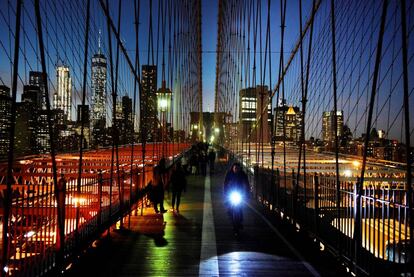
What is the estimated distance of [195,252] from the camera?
18.8ft

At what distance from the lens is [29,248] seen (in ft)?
12.6

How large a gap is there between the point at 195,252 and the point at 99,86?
1500cm

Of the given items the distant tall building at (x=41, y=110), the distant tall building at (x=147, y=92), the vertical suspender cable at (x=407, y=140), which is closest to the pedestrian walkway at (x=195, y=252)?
the vertical suspender cable at (x=407, y=140)

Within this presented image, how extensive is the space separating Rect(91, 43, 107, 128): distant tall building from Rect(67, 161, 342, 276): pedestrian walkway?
1130 cm

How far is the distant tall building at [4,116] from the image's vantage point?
7.64m

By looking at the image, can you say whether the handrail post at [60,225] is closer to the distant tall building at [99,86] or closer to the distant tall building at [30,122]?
the distant tall building at [30,122]

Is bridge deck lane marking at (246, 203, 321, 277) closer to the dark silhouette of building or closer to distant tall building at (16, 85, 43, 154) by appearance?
distant tall building at (16, 85, 43, 154)

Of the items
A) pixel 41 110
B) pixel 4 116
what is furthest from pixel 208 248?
pixel 41 110

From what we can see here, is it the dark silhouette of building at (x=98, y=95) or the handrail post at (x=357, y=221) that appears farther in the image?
the dark silhouette of building at (x=98, y=95)

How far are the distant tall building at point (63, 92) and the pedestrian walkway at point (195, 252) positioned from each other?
8160 mm

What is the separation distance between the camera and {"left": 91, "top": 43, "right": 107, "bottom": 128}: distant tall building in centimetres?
1812

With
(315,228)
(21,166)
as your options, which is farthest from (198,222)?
(21,166)

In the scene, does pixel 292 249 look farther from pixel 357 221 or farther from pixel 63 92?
pixel 63 92

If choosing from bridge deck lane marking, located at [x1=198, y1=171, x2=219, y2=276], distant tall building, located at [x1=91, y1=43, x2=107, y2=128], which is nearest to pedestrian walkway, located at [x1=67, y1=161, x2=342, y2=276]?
bridge deck lane marking, located at [x1=198, y1=171, x2=219, y2=276]
